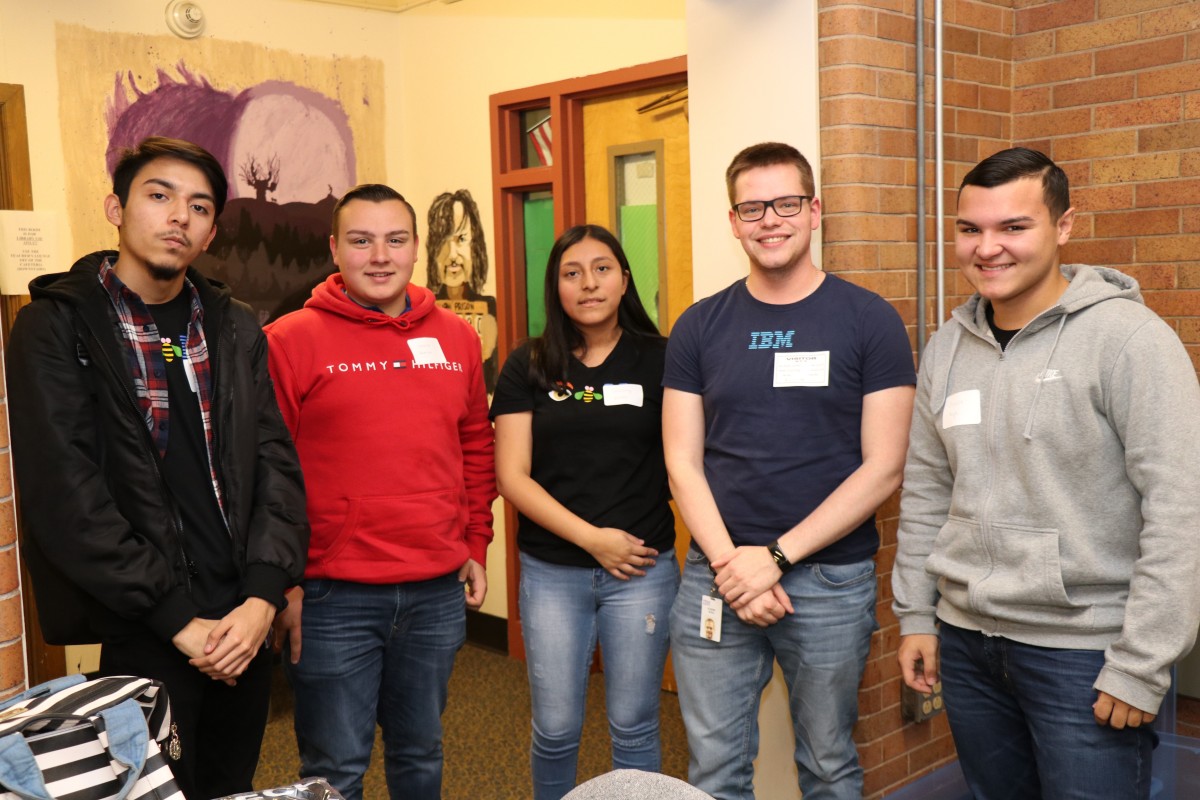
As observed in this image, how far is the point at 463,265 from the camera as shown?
492 cm

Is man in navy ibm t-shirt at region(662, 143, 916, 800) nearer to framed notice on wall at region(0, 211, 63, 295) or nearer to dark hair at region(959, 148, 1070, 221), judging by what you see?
dark hair at region(959, 148, 1070, 221)

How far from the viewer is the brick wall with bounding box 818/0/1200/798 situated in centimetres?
292

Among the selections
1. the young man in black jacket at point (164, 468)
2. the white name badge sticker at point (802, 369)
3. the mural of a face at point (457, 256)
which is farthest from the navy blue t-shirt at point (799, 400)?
the mural of a face at point (457, 256)

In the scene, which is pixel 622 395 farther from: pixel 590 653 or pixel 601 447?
pixel 590 653

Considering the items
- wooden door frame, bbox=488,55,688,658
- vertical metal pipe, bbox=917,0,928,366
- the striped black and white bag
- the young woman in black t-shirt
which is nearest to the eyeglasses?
the young woman in black t-shirt

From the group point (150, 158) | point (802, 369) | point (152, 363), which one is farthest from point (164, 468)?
point (802, 369)

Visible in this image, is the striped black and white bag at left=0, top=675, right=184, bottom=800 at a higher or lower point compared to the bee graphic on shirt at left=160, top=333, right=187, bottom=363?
lower

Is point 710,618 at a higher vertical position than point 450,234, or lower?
lower

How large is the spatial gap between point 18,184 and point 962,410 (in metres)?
3.38

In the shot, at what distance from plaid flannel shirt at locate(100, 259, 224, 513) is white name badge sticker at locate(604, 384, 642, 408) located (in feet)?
3.05

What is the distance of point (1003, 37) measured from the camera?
133 inches

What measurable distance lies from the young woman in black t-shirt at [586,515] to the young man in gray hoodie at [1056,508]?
2.39 ft

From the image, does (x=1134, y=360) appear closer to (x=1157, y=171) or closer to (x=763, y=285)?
(x=763, y=285)

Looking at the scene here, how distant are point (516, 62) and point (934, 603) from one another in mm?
3166
